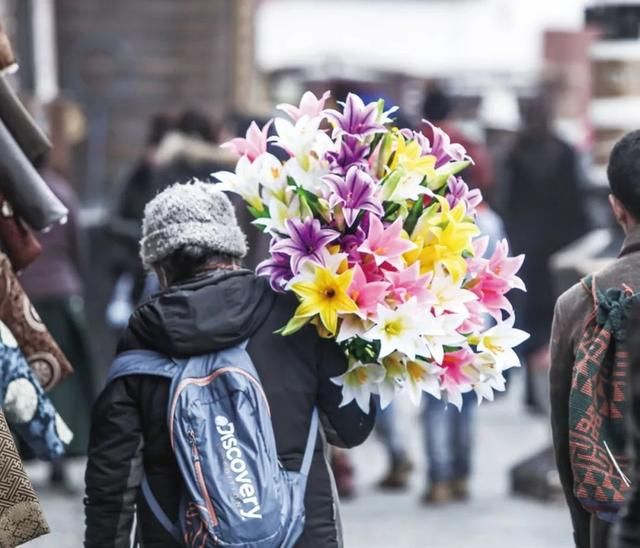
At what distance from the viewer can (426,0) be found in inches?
1508

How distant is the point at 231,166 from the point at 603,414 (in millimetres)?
4352

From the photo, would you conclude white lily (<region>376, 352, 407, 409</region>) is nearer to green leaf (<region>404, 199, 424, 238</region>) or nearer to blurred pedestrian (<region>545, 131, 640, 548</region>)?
green leaf (<region>404, 199, 424, 238</region>)

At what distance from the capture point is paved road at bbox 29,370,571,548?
27.1ft

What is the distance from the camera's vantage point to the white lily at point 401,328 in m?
4.44

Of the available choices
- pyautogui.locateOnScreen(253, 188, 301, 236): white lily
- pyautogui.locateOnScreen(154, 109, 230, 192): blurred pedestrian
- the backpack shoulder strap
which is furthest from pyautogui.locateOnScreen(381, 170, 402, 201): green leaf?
pyautogui.locateOnScreen(154, 109, 230, 192): blurred pedestrian

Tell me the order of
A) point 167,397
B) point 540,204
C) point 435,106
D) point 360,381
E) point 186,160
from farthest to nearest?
1. point 540,204
2. point 435,106
3. point 186,160
4. point 360,381
5. point 167,397

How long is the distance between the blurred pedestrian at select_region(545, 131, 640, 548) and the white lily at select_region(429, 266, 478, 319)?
0.33 metres

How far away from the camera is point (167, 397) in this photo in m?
4.42

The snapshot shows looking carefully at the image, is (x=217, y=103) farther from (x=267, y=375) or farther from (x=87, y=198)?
(x=267, y=375)

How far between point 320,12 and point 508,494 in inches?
1110

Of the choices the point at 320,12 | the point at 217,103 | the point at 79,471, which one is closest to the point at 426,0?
the point at 320,12

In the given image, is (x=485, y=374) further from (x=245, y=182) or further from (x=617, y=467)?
(x=245, y=182)

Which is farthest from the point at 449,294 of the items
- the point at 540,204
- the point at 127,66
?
the point at 127,66

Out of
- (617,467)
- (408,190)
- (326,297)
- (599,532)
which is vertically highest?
(408,190)
